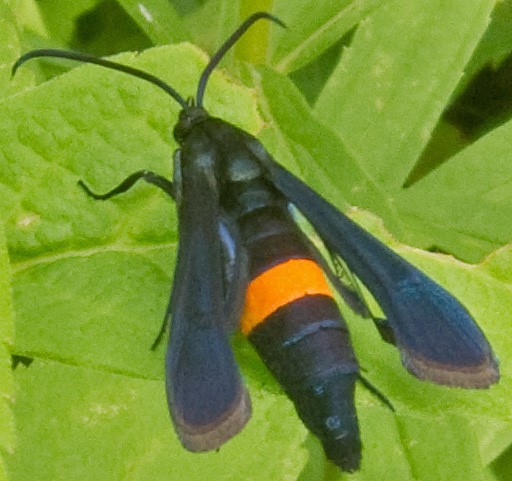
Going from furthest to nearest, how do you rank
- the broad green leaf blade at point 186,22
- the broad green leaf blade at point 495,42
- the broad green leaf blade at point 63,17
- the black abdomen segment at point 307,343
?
1. the broad green leaf blade at point 495,42
2. the broad green leaf blade at point 63,17
3. the broad green leaf blade at point 186,22
4. the black abdomen segment at point 307,343

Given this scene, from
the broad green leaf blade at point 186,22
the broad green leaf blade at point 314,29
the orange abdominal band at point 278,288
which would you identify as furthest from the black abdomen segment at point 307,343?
the broad green leaf blade at point 314,29

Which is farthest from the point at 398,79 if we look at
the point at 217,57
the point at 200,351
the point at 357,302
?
the point at 200,351

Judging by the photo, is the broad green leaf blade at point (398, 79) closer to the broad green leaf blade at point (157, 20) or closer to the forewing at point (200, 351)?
the broad green leaf blade at point (157, 20)

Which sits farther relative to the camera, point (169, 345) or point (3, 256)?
point (169, 345)

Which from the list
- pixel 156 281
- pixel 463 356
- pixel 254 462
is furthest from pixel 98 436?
pixel 463 356

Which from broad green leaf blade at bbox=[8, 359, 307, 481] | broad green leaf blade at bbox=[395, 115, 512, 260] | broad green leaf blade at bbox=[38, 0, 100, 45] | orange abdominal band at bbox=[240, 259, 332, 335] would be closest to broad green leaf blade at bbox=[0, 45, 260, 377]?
orange abdominal band at bbox=[240, 259, 332, 335]

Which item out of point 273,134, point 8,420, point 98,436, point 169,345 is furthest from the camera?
point 273,134

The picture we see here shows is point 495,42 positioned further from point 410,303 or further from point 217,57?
point 410,303

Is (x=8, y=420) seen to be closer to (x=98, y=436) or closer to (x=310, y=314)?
(x=310, y=314)
